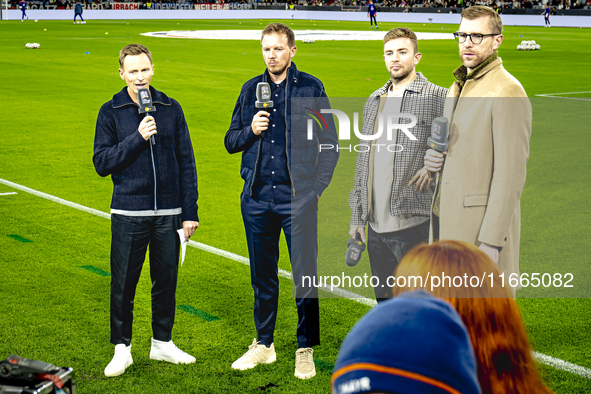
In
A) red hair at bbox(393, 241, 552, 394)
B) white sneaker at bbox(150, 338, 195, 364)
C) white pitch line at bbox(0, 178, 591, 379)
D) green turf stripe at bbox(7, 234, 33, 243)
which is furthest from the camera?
green turf stripe at bbox(7, 234, 33, 243)

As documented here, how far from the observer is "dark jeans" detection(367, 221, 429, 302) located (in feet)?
14.3

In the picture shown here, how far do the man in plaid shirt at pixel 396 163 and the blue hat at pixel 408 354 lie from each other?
10.6ft

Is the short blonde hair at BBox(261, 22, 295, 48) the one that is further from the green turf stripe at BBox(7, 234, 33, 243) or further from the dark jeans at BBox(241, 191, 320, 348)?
the green turf stripe at BBox(7, 234, 33, 243)

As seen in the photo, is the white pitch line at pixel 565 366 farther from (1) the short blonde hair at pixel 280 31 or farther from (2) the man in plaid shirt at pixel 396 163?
(1) the short blonde hair at pixel 280 31

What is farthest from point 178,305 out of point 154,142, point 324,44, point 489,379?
point 324,44

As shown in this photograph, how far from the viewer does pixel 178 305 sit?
20.3 feet

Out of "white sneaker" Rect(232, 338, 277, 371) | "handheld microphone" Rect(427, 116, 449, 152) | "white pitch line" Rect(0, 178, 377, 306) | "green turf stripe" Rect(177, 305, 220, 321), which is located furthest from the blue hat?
"white pitch line" Rect(0, 178, 377, 306)

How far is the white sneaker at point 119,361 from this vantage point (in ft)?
15.8

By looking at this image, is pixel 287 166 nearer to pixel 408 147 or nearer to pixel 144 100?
pixel 408 147

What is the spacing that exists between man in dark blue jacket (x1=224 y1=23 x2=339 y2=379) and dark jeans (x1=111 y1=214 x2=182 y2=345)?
1.95 feet

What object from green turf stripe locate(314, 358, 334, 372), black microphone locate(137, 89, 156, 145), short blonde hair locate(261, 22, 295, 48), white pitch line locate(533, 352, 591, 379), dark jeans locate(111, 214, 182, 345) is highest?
short blonde hair locate(261, 22, 295, 48)

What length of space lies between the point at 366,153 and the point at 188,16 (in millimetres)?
77185

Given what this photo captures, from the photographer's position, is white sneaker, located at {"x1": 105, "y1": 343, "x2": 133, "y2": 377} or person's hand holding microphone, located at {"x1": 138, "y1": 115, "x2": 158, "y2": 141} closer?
person's hand holding microphone, located at {"x1": 138, "y1": 115, "x2": 158, "y2": 141}

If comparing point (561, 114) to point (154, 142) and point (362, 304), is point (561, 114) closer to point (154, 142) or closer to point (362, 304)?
point (362, 304)
